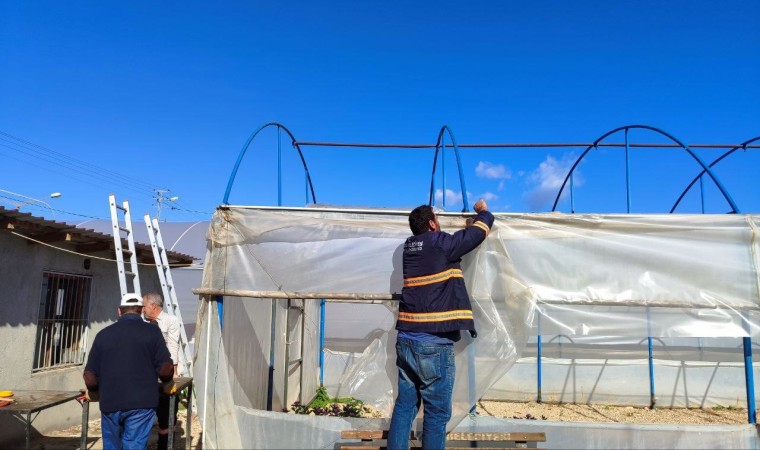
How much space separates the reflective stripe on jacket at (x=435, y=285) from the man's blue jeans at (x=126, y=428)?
1.87 m

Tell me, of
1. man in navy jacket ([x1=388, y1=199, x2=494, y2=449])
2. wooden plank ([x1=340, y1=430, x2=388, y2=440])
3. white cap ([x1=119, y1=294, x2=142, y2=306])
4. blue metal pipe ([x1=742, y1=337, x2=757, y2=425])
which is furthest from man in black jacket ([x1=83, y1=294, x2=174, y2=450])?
blue metal pipe ([x1=742, y1=337, x2=757, y2=425])

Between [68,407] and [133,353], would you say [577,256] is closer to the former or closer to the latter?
[133,353]

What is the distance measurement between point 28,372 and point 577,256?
20.1 feet

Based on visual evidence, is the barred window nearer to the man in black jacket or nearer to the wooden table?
the wooden table

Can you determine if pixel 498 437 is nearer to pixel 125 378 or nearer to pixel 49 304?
pixel 125 378

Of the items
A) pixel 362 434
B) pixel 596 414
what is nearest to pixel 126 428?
pixel 362 434

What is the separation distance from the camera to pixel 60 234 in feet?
20.5

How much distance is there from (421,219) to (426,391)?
3.68ft

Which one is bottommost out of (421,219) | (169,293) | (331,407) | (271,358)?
(331,407)

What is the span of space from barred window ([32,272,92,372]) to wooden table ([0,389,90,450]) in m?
1.59

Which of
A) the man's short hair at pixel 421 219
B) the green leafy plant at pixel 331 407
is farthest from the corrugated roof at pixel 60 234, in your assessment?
the man's short hair at pixel 421 219

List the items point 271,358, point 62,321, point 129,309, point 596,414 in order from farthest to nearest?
point 596,414
point 62,321
point 271,358
point 129,309

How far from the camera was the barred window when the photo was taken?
649 cm

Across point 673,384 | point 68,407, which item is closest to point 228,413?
point 68,407
